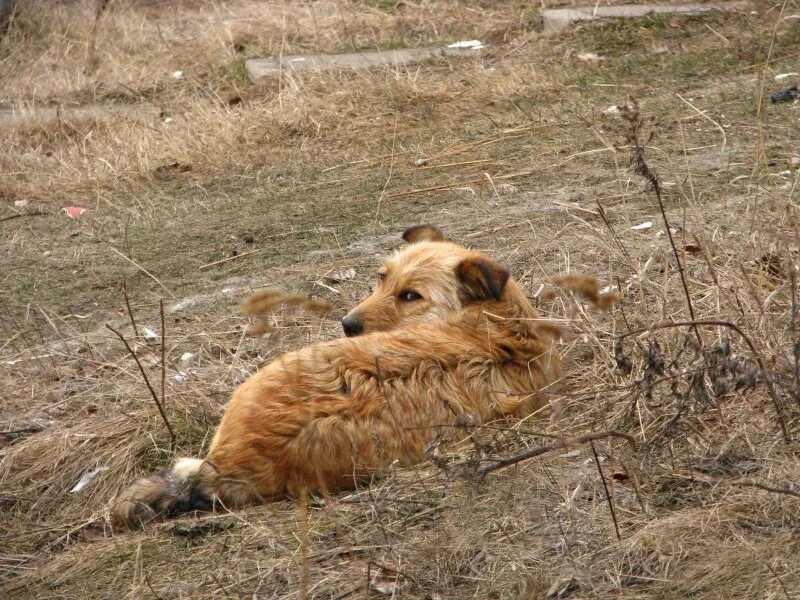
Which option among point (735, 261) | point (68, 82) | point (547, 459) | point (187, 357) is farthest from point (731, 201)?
point (68, 82)

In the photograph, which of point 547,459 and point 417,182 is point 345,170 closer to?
point 417,182

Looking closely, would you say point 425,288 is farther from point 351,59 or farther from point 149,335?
point 351,59

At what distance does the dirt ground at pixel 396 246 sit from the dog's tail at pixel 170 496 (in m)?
0.11

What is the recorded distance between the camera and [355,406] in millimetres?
4746

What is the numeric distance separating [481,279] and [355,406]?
1.16 m

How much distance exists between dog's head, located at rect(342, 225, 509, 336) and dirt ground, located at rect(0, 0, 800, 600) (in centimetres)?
48

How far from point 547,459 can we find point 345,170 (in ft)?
17.6

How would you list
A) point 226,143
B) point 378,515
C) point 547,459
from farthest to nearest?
point 226,143, point 547,459, point 378,515

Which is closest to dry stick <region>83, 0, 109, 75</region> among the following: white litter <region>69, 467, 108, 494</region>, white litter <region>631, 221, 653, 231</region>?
white litter <region>631, 221, 653, 231</region>

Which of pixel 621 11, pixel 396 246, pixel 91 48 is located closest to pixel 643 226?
pixel 396 246

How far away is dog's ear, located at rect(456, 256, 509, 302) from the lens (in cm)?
551

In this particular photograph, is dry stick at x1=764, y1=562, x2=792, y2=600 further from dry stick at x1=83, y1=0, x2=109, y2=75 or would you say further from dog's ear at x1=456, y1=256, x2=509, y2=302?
dry stick at x1=83, y1=0, x2=109, y2=75

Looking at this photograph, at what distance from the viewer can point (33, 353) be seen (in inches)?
268

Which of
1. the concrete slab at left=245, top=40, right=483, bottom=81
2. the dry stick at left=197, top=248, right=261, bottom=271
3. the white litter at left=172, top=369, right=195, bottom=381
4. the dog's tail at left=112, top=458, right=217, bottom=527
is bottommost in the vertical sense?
the dry stick at left=197, top=248, right=261, bottom=271
